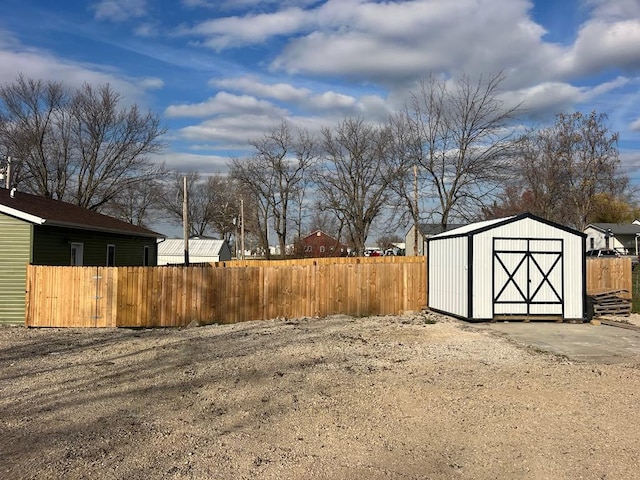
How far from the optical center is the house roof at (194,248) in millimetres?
47969

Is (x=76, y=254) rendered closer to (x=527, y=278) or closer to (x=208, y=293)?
(x=208, y=293)

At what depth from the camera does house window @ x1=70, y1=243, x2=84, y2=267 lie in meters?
16.2

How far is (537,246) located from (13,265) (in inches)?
554

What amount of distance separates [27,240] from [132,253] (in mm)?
7661

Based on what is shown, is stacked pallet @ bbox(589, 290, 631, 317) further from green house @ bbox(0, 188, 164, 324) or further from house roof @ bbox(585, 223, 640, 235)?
house roof @ bbox(585, 223, 640, 235)

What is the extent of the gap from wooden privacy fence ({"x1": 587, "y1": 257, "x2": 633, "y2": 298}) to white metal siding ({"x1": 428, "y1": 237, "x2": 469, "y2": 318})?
6.11m

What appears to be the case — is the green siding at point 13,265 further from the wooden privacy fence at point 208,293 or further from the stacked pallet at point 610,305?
the stacked pallet at point 610,305

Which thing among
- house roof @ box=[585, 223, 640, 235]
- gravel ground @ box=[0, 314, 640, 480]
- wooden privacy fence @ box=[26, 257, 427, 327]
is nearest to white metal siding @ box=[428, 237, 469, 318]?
wooden privacy fence @ box=[26, 257, 427, 327]

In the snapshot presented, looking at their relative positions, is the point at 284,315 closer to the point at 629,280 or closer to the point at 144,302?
the point at 144,302

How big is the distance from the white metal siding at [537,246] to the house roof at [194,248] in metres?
37.7

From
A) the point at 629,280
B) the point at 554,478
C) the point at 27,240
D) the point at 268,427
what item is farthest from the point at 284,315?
the point at 629,280

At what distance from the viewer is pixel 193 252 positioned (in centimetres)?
4816

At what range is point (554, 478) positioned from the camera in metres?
3.94

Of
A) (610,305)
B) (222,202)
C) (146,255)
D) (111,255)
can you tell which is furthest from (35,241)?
(222,202)
